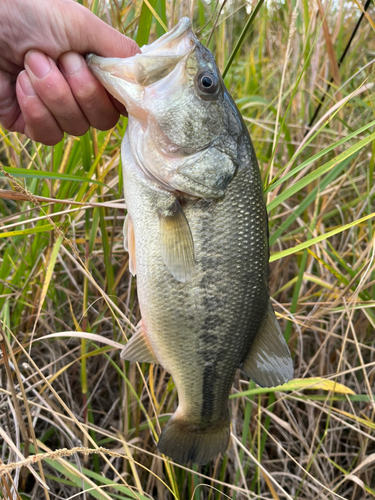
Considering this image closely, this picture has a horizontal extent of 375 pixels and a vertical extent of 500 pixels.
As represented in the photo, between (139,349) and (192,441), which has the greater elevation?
(139,349)

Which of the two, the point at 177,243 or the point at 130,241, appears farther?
the point at 130,241

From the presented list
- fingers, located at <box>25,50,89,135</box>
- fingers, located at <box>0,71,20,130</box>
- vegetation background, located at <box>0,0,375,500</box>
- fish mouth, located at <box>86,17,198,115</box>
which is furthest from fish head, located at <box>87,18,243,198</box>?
fingers, located at <box>0,71,20,130</box>

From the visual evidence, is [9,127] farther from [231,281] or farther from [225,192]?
[231,281]

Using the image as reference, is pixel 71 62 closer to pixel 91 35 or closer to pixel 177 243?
pixel 91 35

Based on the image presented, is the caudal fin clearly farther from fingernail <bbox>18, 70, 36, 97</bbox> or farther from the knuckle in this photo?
fingernail <bbox>18, 70, 36, 97</bbox>

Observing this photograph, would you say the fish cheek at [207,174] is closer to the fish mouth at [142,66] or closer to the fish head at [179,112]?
the fish head at [179,112]

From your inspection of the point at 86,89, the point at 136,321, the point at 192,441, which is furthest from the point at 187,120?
the point at 136,321
